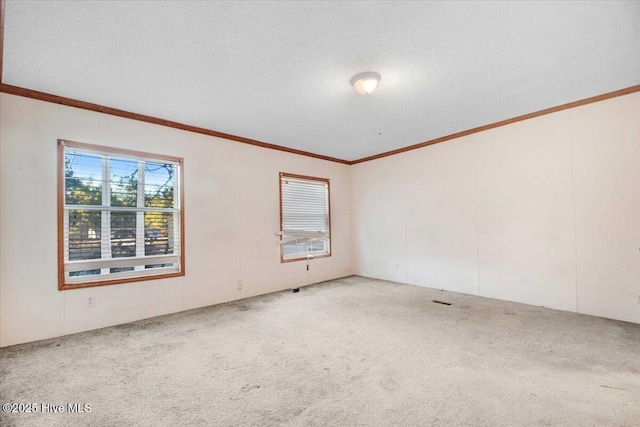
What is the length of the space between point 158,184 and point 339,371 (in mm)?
3327

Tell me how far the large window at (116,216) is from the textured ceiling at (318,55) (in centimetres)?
69

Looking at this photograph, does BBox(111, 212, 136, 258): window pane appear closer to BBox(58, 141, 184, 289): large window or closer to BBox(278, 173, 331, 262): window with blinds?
BBox(58, 141, 184, 289): large window

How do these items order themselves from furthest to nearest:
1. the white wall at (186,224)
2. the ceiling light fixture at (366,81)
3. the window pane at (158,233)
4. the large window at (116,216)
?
the window pane at (158,233), the large window at (116,216), the white wall at (186,224), the ceiling light fixture at (366,81)

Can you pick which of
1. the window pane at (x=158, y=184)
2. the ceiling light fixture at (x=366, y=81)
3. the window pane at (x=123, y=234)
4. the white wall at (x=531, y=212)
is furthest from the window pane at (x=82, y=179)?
the white wall at (x=531, y=212)

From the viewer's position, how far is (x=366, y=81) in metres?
2.79

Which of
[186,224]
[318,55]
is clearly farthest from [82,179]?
[318,55]

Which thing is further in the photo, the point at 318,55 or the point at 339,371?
the point at 318,55

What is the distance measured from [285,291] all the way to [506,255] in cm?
356

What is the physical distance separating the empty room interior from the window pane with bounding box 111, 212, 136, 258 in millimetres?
26

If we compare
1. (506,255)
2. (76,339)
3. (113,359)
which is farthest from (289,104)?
(506,255)

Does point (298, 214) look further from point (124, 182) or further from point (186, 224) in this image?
point (124, 182)

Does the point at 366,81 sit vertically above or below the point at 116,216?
above

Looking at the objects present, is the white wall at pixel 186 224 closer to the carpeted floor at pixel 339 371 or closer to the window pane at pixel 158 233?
the window pane at pixel 158 233

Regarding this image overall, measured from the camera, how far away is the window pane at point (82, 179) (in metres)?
3.25
